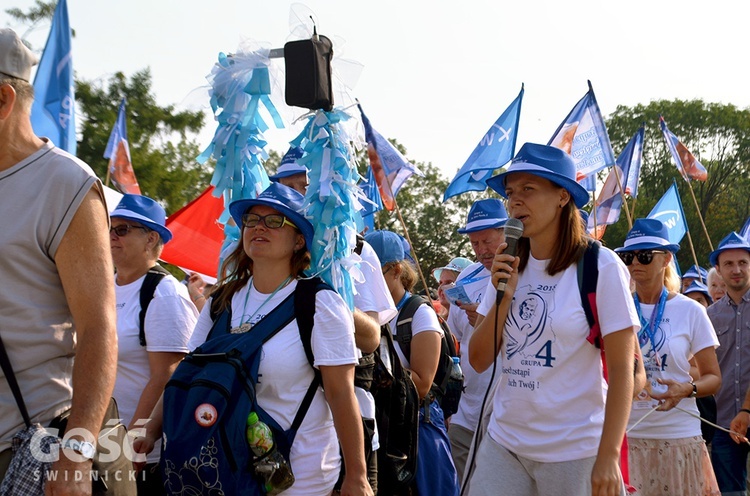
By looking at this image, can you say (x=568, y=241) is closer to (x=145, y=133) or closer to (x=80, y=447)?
(x=80, y=447)

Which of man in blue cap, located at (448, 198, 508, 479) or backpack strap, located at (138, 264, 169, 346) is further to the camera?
man in blue cap, located at (448, 198, 508, 479)

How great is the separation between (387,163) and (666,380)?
13.8ft

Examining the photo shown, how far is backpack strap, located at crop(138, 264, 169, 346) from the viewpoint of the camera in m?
5.07

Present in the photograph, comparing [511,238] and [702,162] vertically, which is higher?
[702,162]

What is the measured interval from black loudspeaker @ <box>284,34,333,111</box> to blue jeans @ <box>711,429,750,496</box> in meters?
5.13

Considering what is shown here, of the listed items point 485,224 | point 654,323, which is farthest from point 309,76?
point 654,323

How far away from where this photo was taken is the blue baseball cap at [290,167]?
5539mm

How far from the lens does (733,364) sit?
827 centimetres

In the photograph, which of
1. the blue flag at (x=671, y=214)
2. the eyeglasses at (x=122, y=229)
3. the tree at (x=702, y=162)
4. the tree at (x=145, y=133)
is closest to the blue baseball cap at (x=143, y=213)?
the eyeglasses at (x=122, y=229)

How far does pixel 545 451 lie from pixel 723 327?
4930 mm

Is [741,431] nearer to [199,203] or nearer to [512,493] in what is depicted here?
[512,493]

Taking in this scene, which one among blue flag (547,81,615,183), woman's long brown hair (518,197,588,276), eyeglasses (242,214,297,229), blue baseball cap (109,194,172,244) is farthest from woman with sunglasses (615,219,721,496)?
blue flag (547,81,615,183)

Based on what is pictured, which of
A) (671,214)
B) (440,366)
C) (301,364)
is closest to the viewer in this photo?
(301,364)

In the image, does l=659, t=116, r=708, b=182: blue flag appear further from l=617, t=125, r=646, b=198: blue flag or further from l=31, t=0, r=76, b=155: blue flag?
l=31, t=0, r=76, b=155: blue flag
